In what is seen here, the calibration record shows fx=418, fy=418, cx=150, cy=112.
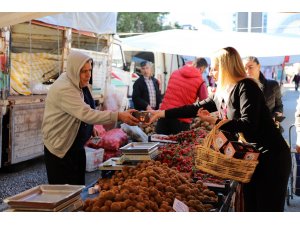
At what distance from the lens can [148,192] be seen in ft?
9.04

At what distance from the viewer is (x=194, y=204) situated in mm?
2822

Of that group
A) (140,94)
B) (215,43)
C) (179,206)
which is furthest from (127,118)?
(215,43)

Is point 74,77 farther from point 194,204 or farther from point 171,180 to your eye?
point 194,204

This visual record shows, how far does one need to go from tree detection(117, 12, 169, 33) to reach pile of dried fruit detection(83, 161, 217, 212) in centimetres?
2950

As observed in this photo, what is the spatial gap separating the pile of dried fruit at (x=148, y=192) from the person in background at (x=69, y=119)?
467mm

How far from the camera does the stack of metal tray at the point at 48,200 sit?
226 cm

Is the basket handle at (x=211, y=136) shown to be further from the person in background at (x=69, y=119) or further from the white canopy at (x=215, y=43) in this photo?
the white canopy at (x=215, y=43)

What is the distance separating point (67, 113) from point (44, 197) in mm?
1222

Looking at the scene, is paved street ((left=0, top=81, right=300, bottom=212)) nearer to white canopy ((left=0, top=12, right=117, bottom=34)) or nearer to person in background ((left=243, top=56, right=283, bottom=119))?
person in background ((left=243, top=56, right=283, bottom=119))

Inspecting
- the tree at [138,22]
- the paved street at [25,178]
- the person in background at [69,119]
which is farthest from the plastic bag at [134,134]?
the tree at [138,22]

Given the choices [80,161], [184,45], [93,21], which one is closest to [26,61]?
[93,21]

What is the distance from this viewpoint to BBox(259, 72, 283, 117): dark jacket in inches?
226

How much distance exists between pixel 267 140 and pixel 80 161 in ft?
5.56

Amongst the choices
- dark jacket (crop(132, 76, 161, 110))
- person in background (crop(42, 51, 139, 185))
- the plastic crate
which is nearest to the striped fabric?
the plastic crate
